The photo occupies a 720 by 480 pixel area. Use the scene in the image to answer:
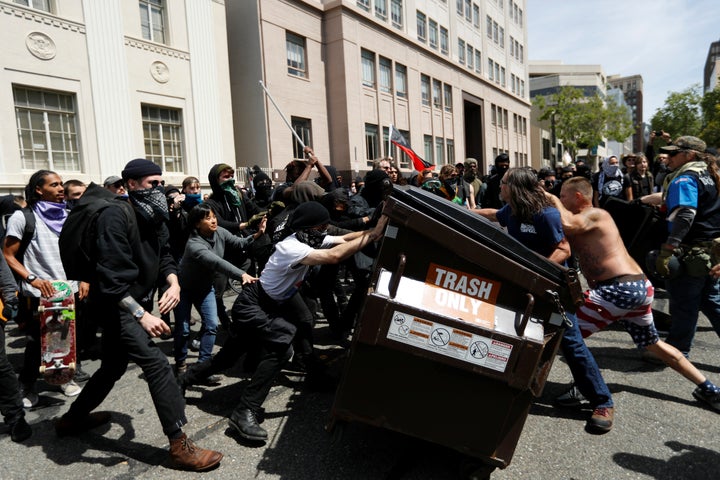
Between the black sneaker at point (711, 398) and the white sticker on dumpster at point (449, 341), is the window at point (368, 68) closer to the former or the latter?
the black sneaker at point (711, 398)

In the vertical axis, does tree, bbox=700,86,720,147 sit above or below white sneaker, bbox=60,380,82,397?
above

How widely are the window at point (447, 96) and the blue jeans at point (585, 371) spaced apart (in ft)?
102

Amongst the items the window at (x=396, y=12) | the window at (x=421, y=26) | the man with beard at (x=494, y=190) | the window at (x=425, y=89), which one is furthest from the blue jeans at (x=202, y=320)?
the window at (x=421, y=26)

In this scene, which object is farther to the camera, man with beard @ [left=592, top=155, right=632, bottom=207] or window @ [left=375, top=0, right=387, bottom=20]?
window @ [left=375, top=0, right=387, bottom=20]

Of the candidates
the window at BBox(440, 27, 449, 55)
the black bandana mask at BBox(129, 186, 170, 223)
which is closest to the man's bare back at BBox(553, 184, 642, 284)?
the black bandana mask at BBox(129, 186, 170, 223)

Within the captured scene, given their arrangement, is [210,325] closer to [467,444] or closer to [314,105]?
[467,444]

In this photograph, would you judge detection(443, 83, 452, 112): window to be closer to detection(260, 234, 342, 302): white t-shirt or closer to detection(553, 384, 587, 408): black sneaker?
detection(553, 384, 587, 408): black sneaker

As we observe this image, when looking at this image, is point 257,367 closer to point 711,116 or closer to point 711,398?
point 711,398

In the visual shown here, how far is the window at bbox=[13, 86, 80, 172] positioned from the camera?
475 inches

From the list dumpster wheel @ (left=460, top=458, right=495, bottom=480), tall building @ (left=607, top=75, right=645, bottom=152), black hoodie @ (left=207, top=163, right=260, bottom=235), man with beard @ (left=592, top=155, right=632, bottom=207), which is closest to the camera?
dumpster wheel @ (left=460, top=458, right=495, bottom=480)

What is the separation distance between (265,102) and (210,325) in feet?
55.0

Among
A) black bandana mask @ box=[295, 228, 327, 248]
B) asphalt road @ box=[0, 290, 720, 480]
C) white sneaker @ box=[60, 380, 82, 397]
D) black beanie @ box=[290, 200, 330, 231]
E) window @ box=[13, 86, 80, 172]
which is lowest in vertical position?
asphalt road @ box=[0, 290, 720, 480]

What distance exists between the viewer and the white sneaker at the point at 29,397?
3.93 m

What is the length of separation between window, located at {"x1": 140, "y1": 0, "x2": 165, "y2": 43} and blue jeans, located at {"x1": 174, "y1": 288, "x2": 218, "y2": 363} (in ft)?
44.0
